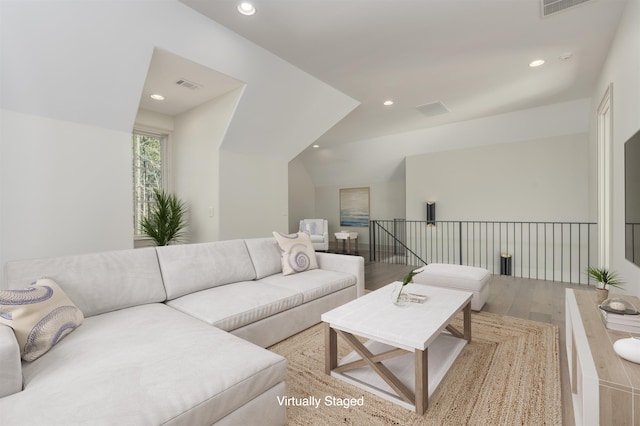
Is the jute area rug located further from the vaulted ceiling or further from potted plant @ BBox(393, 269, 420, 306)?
the vaulted ceiling

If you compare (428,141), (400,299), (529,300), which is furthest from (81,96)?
(428,141)

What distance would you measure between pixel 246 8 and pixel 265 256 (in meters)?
2.29

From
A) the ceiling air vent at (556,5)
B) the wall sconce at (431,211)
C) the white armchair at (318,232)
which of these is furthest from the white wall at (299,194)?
the ceiling air vent at (556,5)

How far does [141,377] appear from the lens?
45.2 inches

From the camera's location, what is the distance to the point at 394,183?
8.23 meters

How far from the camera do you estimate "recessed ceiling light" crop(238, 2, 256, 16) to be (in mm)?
A: 2502

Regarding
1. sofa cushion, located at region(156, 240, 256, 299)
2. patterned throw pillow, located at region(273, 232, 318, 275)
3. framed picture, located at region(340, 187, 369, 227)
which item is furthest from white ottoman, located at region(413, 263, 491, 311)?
framed picture, located at region(340, 187, 369, 227)

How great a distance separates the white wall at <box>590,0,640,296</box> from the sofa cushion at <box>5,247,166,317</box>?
11.6 feet

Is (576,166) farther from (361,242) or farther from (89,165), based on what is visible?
(89,165)

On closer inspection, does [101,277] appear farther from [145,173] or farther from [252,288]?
[145,173]

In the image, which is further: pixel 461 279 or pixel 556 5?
pixel 461 279

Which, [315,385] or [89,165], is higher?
[89,165]

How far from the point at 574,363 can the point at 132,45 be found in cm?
396

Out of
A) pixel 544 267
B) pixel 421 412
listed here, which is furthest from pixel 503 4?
pixel 544 267
